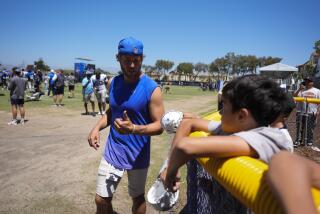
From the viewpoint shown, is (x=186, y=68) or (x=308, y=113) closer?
(x=308, y=113)

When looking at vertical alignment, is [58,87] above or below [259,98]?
below

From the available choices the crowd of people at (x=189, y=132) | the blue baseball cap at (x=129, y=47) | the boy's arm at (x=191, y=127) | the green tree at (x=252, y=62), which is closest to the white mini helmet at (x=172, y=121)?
the crowd of people at (x=189, y=132)

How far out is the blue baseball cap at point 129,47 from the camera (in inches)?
122

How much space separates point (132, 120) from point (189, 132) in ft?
4.20

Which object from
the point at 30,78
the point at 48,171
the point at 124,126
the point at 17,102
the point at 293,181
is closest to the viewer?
the point at 293,181

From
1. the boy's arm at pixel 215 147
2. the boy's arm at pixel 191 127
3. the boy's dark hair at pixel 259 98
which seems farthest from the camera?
the boy's arm at pixel 191 127

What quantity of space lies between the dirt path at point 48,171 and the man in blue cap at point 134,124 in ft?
4.31

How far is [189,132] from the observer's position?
80.7 inches

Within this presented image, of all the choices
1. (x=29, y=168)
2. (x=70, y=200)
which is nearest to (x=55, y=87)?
(x=29, y=168)

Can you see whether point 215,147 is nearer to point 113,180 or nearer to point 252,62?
point 113,180

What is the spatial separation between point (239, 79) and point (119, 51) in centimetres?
178

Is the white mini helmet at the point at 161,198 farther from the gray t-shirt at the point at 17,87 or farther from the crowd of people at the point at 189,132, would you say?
the gray t-shirt at the point at 17,87

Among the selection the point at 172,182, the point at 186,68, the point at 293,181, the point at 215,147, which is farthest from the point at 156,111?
the point at 186,68

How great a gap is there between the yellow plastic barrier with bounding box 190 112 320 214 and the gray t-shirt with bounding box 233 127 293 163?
0.12 m
